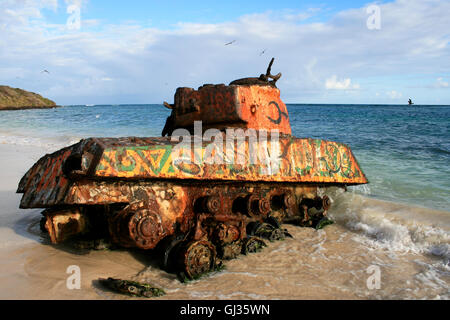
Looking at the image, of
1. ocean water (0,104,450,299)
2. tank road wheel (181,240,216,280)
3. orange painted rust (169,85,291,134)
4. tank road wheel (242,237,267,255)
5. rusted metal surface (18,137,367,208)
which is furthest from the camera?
orange painted rust (169,85,291,134)

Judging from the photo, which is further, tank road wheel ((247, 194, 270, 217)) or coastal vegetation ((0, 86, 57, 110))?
coastal vegetation ((0, 86, 57, 110))

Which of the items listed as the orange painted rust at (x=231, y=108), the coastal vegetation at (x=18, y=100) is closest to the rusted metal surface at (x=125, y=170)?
the orange painted rust at (x=231, y=108)

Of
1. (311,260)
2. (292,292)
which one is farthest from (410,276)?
(292,292)

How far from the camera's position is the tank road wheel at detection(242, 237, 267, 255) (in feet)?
15.3

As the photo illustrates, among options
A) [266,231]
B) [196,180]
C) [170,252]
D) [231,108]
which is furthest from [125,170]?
[266,231]

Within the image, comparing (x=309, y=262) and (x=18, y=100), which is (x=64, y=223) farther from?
(x=18, y=100)

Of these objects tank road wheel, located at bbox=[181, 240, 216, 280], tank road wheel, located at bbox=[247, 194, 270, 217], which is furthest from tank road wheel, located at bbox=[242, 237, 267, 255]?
tank road wheel, located at bbox=[181, 240, 216, 280]

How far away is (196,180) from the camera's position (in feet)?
13.6

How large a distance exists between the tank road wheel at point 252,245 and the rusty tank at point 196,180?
19 mm

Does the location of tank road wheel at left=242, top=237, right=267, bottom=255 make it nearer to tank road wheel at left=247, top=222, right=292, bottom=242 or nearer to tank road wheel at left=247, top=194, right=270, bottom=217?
tank road wheel at left=247, top=222, right=292, bottom=242

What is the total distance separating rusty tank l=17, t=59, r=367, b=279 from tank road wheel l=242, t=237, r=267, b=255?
19 millimetres

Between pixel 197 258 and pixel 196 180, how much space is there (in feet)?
2.72

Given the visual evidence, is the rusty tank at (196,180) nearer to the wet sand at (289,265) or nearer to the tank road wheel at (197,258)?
the tank road wheel at (197,258)

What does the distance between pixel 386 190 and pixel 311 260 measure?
4.65 metres
